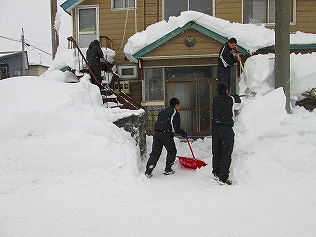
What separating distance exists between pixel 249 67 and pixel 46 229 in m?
6.79

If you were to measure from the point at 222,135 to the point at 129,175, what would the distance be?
2037mm

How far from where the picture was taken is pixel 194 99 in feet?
31.3

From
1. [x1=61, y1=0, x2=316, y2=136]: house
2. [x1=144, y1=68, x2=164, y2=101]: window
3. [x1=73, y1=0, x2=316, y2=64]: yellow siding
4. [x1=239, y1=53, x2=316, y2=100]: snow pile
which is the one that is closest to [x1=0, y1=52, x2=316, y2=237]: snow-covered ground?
[x1=239, y1=53, x2=316, y2=100]: snow pile

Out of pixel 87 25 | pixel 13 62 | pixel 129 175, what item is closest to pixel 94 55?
pixel 87 25

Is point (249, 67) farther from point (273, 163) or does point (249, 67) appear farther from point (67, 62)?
point (67, 62)

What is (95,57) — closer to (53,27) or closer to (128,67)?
(128,67)

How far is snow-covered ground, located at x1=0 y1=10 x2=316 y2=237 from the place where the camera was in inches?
138

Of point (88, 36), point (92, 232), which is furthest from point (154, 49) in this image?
point (92, 232)

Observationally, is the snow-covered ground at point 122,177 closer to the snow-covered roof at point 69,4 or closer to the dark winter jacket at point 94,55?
the dark winter jacket at point 94,55

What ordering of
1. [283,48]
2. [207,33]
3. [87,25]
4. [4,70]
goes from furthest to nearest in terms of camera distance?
[4,70] < [87,25] < [207,33] < [283,48]

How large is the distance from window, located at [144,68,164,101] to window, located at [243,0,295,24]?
172 inches

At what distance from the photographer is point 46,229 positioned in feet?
10.8

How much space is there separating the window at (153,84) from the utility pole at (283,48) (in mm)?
4188

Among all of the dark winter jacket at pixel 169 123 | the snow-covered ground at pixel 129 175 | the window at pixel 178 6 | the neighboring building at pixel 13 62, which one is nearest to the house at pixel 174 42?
the window at pixel 178 6
